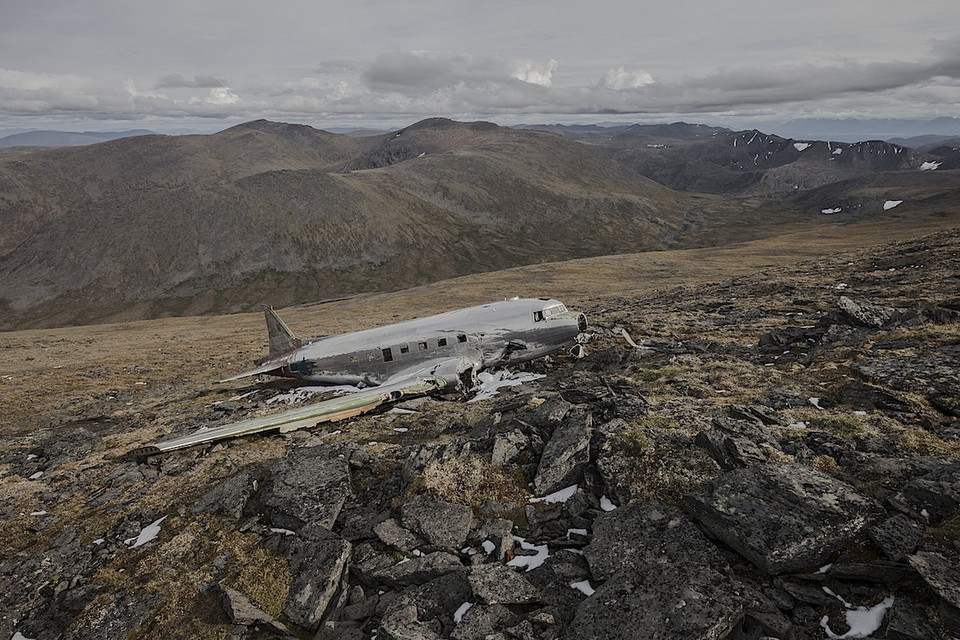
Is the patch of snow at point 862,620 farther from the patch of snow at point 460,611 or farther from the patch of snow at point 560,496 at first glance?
the patch of snow at point 460,611

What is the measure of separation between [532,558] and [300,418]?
10.8 metres

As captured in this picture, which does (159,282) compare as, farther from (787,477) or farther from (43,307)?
(787,477)

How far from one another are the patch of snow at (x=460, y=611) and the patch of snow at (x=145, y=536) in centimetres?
917

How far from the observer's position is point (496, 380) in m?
24.3

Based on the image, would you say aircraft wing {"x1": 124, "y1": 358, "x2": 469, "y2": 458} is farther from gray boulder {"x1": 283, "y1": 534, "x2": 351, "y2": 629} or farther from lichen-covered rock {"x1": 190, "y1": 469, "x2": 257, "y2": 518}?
gray boulder {"x1": 283, "y1": 534, "x2": 351, "y2": 629}

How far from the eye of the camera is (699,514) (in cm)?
990

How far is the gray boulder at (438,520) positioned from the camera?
11.0 m

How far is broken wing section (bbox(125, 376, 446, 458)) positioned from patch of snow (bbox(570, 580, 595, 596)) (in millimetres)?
11422

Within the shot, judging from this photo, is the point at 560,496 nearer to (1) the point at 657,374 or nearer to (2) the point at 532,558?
(2) the point at 532,558

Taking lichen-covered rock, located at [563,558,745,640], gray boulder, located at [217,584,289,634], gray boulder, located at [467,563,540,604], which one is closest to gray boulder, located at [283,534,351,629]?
gray boulder, located at [217,584,289,634]

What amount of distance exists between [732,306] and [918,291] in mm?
10962

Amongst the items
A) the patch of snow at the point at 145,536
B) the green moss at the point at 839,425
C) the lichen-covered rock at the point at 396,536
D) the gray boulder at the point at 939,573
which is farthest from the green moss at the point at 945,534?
the patch of snow at the point at 145,536

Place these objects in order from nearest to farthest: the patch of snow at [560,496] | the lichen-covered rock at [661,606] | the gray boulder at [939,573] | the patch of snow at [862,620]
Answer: the gray boulder at [939,573], the patch of snow at [862,620], the lichen-covered rock at [661,606], the patch of snow at [560,496]

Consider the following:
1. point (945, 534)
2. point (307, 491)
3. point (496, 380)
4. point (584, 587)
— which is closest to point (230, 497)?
point (307, 491)
